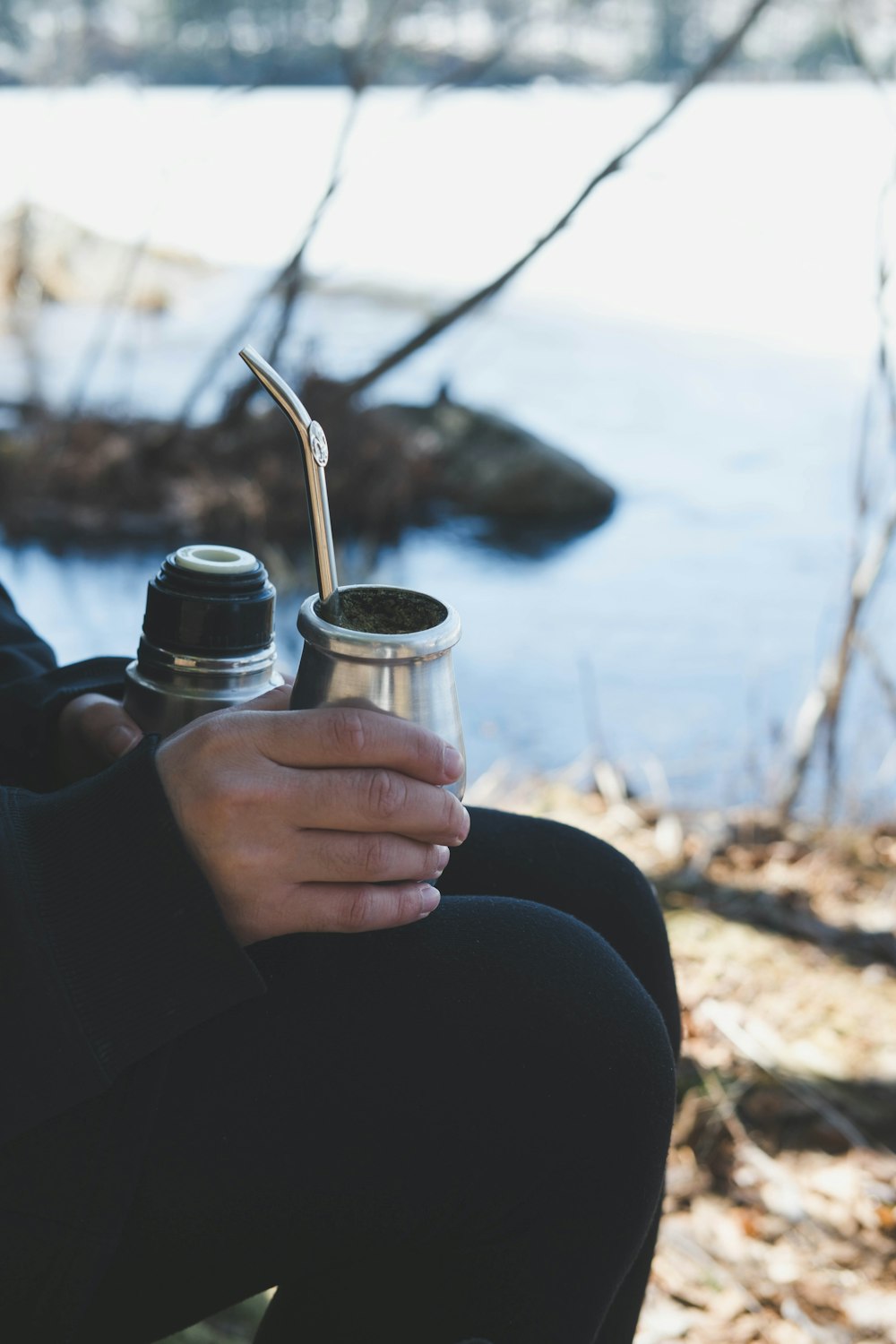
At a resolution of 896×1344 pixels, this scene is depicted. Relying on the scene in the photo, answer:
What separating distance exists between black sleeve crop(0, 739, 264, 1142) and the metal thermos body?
22 cm

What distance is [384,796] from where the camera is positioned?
0.78 meters

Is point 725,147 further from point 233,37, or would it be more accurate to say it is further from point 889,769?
point 889,769

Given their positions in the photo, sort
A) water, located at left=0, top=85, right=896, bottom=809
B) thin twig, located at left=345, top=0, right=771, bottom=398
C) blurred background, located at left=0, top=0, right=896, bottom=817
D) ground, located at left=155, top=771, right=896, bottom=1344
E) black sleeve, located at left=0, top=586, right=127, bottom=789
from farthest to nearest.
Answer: water, located at left=0, top=85, right=896, bottom=809 → blurred background, located at left=0, top=0, right=896, bottom=817 → thin twig, located at left=345, top=0, right=771, bottom=398 → ground, located at left=155, top=771, right=896, bottom=1344 → black sleeve, located at left=0, top=586, right=127, bottom=789

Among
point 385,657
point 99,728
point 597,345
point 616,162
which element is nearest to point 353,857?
point 385,657

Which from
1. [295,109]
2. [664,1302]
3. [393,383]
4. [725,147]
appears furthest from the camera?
[725,147]

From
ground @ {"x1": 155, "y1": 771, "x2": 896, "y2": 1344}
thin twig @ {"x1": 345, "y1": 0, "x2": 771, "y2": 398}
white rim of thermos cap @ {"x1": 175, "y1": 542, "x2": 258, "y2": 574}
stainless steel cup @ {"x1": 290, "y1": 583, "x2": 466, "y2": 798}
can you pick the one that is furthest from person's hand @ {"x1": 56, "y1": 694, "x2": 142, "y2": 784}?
thin twig @ {"x1": 345, "y1": 0, "x2": 771, "y2": 398}

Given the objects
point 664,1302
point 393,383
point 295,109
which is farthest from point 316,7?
point 664,1302

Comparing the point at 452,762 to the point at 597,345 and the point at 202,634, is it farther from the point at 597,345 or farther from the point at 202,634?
the point at 597,345

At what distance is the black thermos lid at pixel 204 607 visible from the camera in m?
1.00

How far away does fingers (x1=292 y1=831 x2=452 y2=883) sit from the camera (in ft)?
2.58

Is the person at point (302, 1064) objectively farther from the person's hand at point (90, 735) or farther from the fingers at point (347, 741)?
the person's hand at point (90, 735)

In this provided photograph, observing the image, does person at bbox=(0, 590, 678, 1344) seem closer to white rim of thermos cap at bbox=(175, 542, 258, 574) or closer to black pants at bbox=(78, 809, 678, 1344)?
black pants at bbox=(78, 809, 678, 1344)

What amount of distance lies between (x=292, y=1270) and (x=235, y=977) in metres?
0.25

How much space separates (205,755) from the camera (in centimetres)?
78
